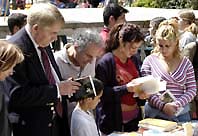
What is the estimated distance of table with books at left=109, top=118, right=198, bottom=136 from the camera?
11.2ft

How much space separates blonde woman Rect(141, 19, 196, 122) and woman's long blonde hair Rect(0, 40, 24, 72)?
1508mm

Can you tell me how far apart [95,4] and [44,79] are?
13.7 metres

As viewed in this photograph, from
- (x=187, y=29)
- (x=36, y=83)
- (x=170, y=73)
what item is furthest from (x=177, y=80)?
(x=187, y=29)

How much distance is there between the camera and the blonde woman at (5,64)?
255cm

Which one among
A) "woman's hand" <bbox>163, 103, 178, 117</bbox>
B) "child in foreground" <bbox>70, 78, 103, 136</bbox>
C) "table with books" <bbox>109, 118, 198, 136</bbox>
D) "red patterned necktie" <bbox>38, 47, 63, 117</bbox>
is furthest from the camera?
"woman's hand" <bbox>163, 103, 178, 117</bbox>

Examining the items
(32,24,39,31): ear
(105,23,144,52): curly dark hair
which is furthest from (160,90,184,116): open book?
(32,24,39,31): ear

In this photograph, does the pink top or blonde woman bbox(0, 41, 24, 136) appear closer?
blonde woman bbox(0, 41, 24, 136)

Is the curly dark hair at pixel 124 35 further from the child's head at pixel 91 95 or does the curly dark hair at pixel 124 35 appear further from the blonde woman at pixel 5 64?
the blonde woman at pixel 5 64

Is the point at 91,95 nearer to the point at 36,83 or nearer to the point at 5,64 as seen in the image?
the point at 36,83

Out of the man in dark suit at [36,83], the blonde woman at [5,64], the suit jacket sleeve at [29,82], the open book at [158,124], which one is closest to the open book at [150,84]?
the open book at [158,124]

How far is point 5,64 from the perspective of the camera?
2.54 metres

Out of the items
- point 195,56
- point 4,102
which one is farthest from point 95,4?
→ point 4,102

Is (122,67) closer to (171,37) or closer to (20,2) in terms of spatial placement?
(171,37)

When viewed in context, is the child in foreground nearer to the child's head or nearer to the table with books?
the child's head
